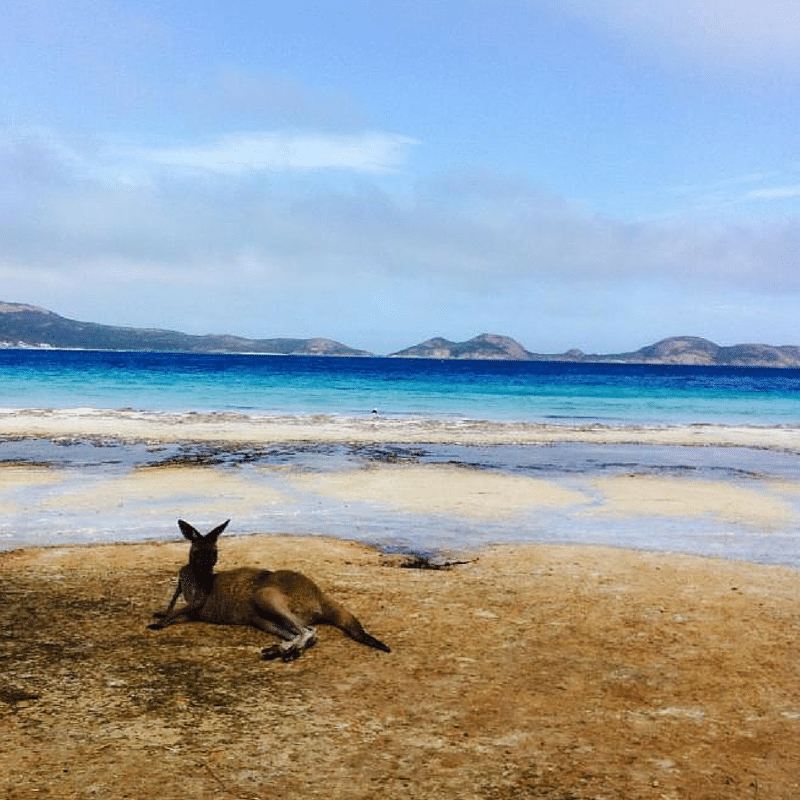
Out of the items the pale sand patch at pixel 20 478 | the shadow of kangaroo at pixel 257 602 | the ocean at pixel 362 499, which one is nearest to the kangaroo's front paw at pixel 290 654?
the shadow of kangaroo at pixel 257 602

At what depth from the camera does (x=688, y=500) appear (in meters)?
19.1

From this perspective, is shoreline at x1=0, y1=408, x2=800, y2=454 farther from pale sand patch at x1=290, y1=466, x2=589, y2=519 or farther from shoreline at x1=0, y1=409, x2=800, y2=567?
pale sand patch at x1=290, y1=466, x2=589, y2=519

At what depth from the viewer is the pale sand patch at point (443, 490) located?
17.6 m

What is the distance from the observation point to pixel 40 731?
6223mm

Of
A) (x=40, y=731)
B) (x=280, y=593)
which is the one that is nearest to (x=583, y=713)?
(x=280, y=593)

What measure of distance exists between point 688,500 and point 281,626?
Answer: 12790 mm

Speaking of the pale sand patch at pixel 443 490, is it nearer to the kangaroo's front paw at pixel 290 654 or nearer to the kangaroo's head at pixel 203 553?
the kangaroo's head at pixel 203 553

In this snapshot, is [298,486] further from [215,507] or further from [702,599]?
[702,599]

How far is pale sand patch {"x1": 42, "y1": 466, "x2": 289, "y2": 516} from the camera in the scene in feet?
56.0

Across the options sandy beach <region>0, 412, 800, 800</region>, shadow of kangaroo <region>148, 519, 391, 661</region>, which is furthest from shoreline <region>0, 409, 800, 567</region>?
shadow of kangaroo <region>148, 519, 391, 661</region>

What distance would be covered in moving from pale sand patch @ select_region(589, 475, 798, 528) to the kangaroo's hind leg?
9812mm

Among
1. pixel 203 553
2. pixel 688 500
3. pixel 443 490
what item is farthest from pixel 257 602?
pixel 688 500

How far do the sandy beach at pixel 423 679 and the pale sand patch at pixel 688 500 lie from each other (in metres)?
1.88

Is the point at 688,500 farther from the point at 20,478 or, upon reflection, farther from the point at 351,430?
the point at 351,430
